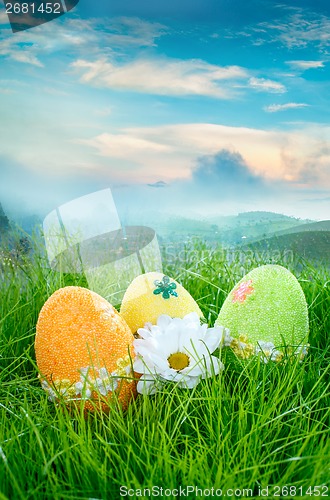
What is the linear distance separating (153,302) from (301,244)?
30 centimetres

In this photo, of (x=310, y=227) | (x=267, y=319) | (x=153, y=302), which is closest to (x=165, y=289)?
(x=153, y=302)

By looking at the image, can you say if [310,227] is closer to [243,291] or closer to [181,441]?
[243,291]

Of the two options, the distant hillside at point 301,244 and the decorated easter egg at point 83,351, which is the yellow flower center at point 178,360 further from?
the distant hillside at point 301,244

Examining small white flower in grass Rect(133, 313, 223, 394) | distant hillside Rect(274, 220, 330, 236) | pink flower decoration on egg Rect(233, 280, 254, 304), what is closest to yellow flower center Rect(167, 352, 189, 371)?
small white flower in grass Rect(133, 313, 223, 394)

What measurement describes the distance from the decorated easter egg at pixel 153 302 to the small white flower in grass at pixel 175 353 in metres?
0.04

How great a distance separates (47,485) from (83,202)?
0.36 metres

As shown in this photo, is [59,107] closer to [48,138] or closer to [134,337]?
[48,138]

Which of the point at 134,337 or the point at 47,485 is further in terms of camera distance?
the point at 134,337

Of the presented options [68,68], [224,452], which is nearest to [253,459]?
[224,452]

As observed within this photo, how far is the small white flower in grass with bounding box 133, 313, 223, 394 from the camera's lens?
0.64m

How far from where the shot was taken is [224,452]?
548 mm

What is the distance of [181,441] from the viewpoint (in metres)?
0.59

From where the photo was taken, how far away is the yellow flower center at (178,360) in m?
0.65

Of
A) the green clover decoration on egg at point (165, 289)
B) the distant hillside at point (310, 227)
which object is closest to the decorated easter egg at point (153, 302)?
the green clover decoration on egg at point (165, 289)
